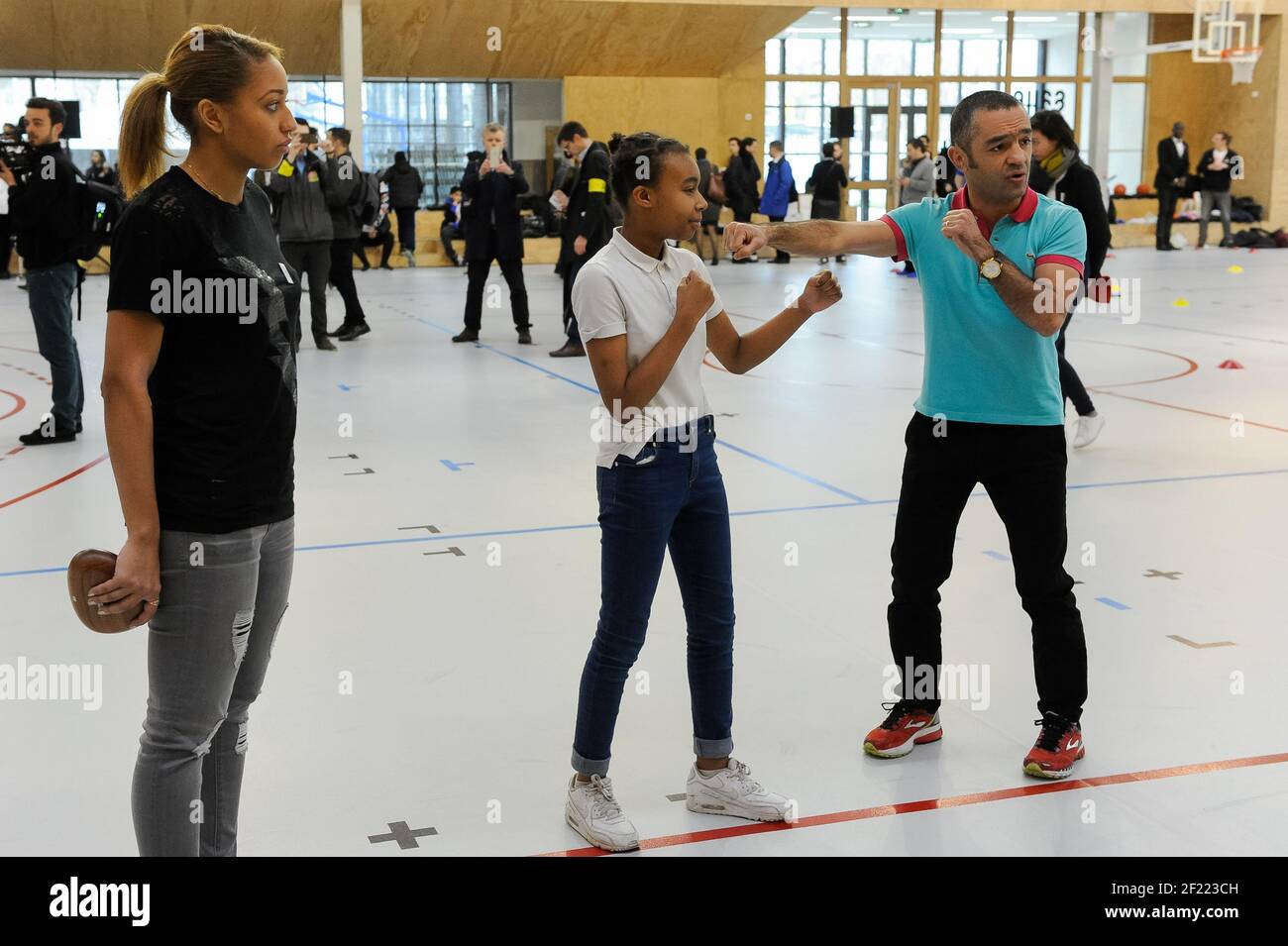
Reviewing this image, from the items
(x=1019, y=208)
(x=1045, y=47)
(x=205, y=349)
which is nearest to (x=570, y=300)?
(x=1019, y=208)

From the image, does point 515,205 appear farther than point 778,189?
No

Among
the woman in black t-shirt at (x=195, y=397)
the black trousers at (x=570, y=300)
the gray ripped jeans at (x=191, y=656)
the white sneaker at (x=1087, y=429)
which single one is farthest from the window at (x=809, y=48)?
the gray ripped jeans at (x=191, y=656)

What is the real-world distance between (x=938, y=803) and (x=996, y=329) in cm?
108

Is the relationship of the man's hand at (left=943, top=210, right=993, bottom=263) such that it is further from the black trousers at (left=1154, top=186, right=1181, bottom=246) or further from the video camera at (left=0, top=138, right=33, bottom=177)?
the black trousers at (left=1154, top=186, right=1181, bottom=246)

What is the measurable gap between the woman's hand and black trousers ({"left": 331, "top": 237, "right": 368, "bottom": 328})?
31.2ft

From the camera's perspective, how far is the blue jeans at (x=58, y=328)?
22.6 ft

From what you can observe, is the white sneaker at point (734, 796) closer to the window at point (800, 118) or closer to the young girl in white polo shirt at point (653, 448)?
the young girl in white polo shirt at point (653, 448)

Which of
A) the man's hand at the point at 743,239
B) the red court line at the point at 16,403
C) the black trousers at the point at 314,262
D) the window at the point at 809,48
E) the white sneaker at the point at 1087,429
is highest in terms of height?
the window at the point at 809,48

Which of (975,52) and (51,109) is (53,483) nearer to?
(51,109)

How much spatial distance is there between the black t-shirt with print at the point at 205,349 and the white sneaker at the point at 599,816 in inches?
A: 41.4

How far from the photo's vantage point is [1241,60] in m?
24.3

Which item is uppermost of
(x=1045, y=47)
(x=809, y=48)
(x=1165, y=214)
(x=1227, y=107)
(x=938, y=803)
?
(x=1045, y=47)

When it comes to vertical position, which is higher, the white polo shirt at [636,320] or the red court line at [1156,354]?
the white polo shirt at [636,320]
